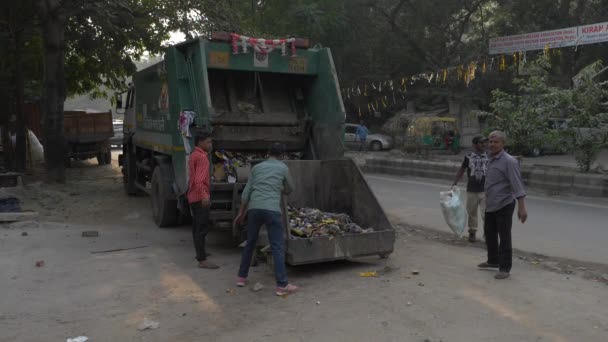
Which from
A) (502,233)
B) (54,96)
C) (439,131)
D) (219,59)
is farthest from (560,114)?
(54,96)

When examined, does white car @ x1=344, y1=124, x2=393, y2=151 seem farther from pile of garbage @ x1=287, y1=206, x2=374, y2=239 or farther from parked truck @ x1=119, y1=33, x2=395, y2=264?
pile of garbage @ x1=287, y1=206, x2=374, y2=239

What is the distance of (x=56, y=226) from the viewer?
28.6 feet

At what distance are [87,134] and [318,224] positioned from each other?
614 inches

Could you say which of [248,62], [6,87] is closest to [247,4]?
[6,87]

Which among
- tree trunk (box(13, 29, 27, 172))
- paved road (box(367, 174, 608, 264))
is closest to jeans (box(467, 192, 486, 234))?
paved road (box(367, 174, 608, 264))

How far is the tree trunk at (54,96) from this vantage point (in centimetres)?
1343

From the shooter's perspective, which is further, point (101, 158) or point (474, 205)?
point (101, 158)

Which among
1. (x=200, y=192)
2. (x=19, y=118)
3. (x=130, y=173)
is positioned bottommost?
(x=130, y=173)

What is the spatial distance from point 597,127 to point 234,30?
845 centimetres

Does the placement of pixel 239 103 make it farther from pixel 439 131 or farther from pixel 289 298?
pixel 439 131

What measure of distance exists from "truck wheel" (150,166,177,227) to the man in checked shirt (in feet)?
6.90

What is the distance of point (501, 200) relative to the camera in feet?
18.9

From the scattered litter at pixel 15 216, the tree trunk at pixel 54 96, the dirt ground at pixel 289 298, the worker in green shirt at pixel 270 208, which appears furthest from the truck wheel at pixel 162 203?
the tree trunk at pixel 54 96

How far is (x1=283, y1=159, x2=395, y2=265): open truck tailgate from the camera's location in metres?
5.86
